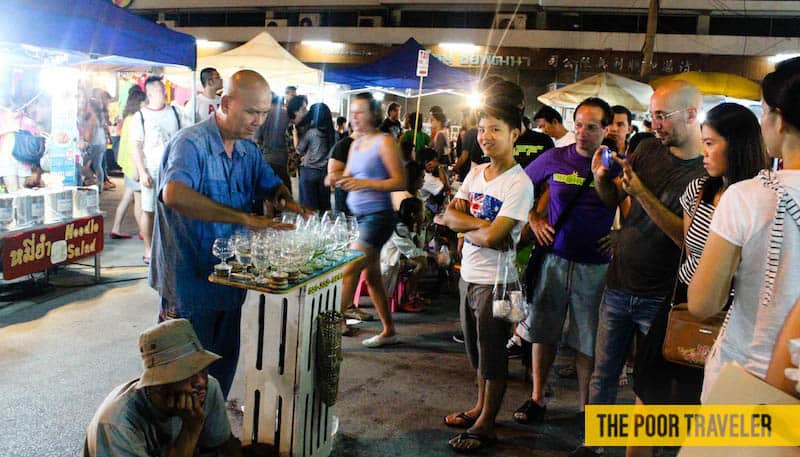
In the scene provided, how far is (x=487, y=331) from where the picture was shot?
3.53m

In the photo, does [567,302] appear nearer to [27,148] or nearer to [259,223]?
[259,223]

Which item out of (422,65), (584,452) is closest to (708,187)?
(584,452)

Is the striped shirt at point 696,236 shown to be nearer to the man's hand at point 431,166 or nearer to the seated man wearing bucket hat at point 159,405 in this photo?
the seated man wearing bucket hat at point 159,405

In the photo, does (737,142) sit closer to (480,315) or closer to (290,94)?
(480,315)

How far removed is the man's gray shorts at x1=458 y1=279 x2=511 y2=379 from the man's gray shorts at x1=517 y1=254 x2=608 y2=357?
54 cm

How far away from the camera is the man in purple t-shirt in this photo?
3.93 metres

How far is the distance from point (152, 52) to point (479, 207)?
504cm

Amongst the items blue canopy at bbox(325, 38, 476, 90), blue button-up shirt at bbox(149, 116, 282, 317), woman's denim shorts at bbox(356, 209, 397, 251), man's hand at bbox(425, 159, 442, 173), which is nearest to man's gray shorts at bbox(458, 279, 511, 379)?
blue button-up shirt at bbox(149, 116, 282, 317)

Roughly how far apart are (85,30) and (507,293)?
4865 millimetres

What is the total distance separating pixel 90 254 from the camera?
661cm

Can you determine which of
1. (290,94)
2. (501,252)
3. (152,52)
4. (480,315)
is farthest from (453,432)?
(290,94)

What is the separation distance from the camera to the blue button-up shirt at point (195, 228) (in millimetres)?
3076

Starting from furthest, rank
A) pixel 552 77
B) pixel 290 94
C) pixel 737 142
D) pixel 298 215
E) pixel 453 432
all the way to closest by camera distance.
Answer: pixel 552 77 < pixel 290 94 < pixel 453 432 < pixel 298 215 < pixel 737 142

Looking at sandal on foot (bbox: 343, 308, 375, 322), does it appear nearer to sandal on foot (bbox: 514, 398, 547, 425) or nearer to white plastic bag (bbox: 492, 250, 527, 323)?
sandal on foot (bbox: 514, 398, 547, 425)
